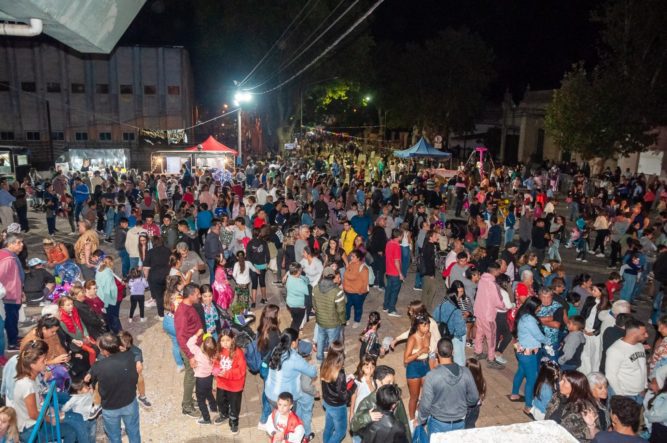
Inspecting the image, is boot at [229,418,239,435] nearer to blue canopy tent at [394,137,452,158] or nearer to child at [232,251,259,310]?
child at [232,251,259,310]

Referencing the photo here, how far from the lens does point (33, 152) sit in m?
34.8

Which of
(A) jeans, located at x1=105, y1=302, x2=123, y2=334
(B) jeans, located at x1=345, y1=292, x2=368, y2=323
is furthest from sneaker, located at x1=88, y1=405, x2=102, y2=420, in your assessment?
(B) jeans, located at x1=345, y1=292, x2=368, y2=323

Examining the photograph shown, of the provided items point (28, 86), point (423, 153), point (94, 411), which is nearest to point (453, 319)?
point (94, 411)

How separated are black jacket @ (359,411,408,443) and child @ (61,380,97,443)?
2.87 metres

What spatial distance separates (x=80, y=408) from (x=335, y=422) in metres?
2.54

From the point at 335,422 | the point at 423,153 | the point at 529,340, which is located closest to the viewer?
the point at 335,422

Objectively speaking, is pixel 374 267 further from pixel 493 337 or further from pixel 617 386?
pixel 617 386

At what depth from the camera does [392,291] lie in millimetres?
9414

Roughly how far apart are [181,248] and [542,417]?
5704 mm

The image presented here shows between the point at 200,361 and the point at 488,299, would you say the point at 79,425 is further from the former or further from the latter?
the point at 488,299

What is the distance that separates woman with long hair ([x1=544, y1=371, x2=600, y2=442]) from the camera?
166 inches

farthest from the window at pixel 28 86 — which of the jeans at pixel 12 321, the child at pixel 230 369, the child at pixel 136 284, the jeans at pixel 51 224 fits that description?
the child at pixel 230 369

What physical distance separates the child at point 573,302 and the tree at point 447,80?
35.2 metres

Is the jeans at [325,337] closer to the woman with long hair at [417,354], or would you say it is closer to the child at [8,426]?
the woman with long hair at [417,354]
